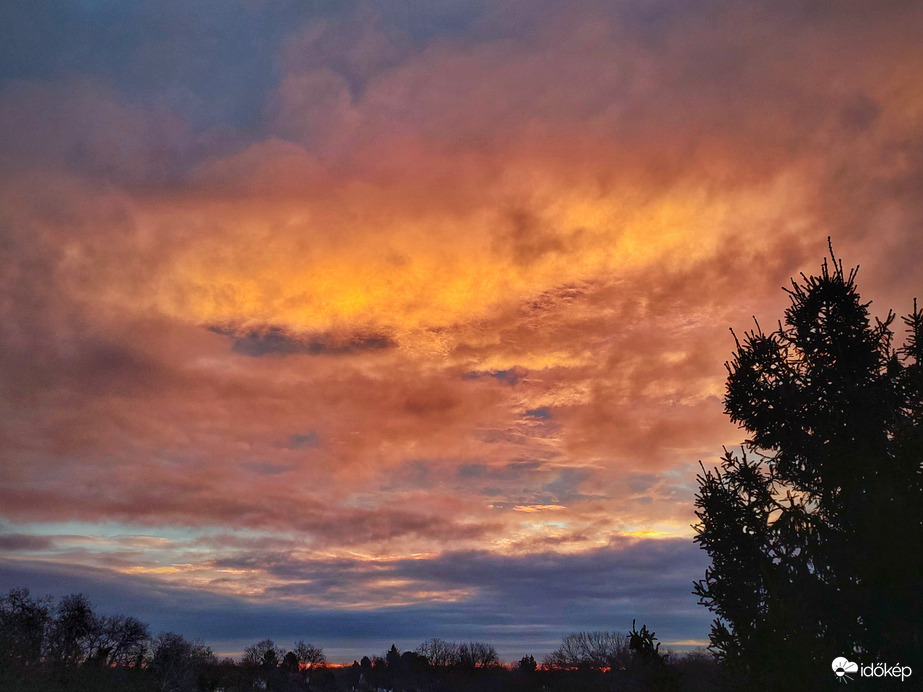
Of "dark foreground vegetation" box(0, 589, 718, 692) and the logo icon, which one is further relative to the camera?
"dark foreground vegetation" box(0, 589, 718, 692)

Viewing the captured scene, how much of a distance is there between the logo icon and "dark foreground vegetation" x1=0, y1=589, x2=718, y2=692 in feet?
11.5

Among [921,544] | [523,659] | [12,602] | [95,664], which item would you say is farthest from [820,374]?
[523,659]

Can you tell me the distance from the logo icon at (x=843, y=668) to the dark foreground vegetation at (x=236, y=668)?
11.5 feet

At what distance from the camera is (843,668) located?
48.6ft

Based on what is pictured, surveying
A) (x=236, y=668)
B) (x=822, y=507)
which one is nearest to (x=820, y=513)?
(x=822, y=507)

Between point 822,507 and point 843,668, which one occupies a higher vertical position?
point 822,507

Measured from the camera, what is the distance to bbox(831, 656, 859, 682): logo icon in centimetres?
1465

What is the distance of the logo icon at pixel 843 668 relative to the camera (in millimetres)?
14648

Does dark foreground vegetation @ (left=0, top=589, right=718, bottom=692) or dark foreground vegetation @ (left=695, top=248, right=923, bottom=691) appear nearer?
dark foreground vegetation @ (left=695, top=248, right=923, bottom=691)

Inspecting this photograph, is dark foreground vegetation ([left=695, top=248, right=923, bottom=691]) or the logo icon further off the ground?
dark foreground vegetation ([left=695, top=248, right=923, bottom=691])

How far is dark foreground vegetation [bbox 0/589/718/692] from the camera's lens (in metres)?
51.8

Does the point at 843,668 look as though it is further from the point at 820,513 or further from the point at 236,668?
the point at 236,668

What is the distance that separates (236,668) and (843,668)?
13887 cm

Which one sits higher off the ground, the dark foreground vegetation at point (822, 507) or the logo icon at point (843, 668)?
the dark foreground vegetation at point (822, 507)
